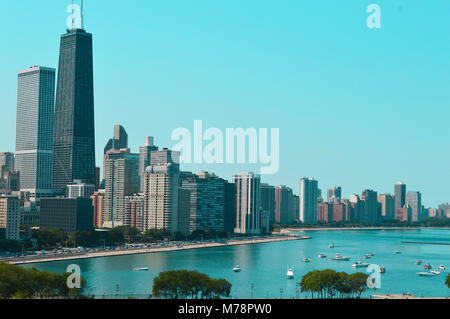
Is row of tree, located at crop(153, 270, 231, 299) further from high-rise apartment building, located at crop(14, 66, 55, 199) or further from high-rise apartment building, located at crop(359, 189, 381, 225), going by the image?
high-rise apartment building, located at crop(359, 189, 381, 225)

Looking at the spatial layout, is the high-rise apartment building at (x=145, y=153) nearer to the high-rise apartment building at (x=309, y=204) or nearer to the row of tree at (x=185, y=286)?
the high-rise apartment building at (x=309, y=204)

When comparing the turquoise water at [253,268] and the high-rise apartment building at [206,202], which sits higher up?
the high-rise apartment building at [206,202]

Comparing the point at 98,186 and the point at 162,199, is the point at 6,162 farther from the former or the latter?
the point at 162,199

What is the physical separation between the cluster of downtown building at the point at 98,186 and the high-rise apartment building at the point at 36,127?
0.12m

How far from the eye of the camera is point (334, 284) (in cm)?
1570

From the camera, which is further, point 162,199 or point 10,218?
point 162,199

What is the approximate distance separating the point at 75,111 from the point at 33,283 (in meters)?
52.2

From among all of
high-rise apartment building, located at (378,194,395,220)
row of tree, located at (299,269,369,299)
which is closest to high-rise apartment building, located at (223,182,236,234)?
row of tree, located at (299,269,369,299)

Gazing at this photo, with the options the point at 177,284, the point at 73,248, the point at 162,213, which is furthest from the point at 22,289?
the point at 162,213

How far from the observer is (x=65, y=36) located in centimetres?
6431

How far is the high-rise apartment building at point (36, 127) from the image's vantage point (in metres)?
65.2

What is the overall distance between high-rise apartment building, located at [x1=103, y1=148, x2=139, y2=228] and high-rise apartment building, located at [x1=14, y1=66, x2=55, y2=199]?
1670 centimetres

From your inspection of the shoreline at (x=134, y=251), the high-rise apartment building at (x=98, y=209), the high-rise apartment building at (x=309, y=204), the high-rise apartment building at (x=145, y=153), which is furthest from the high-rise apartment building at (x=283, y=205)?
the high-rise apartment building at (x=98, y=209)

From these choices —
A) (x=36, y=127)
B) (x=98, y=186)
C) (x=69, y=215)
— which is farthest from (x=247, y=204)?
(x=36, y=127)
